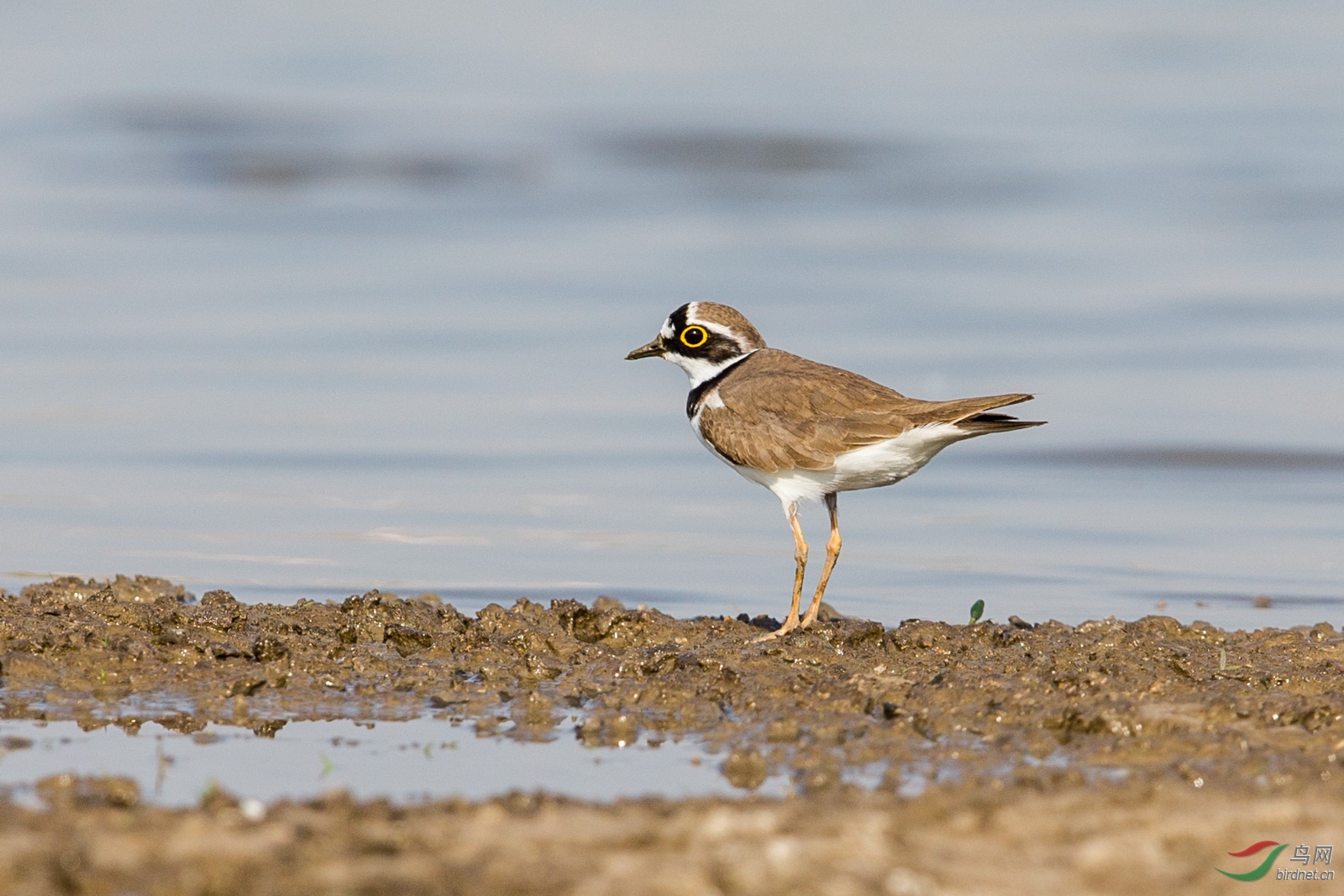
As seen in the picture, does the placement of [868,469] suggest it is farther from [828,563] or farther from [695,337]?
[695,337]

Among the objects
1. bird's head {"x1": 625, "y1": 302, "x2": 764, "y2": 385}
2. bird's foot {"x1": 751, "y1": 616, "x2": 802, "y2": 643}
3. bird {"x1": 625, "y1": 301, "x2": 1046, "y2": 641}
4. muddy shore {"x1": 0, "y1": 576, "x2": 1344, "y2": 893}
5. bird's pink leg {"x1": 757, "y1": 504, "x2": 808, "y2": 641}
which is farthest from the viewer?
bird's head {"x1": 625, "y1": 302, "x2": 764, "y2": 385}

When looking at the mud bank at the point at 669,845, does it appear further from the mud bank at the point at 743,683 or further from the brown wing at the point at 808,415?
the brown wing at the point at 808,415

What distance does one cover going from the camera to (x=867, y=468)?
8039 mm

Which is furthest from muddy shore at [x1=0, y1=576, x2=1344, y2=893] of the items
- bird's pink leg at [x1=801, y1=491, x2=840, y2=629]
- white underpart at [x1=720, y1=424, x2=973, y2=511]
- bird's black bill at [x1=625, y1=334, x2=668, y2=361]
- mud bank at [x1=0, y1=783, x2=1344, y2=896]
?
bird's black bill at [x1=625, y1=334, x2=668, y2=361]

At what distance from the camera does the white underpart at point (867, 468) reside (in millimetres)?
7840

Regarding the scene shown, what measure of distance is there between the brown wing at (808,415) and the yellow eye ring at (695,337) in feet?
2.01

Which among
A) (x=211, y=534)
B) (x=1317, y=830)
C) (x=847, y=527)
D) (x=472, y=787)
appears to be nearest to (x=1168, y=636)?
(x=1317, y=830)

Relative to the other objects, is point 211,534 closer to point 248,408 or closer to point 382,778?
point 248,408

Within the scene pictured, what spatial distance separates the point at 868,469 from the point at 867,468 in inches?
0.4

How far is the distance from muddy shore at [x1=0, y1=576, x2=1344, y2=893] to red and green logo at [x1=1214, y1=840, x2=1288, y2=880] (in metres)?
0.05

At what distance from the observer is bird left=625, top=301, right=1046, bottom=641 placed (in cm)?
779

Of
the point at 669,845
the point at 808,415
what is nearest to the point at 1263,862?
the point at 669,845

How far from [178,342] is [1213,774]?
14.4m

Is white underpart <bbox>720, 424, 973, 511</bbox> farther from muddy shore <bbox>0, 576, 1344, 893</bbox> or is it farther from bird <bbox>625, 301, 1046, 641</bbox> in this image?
muddy shore <bbox>0, 576, 1344, 893</bbox>
